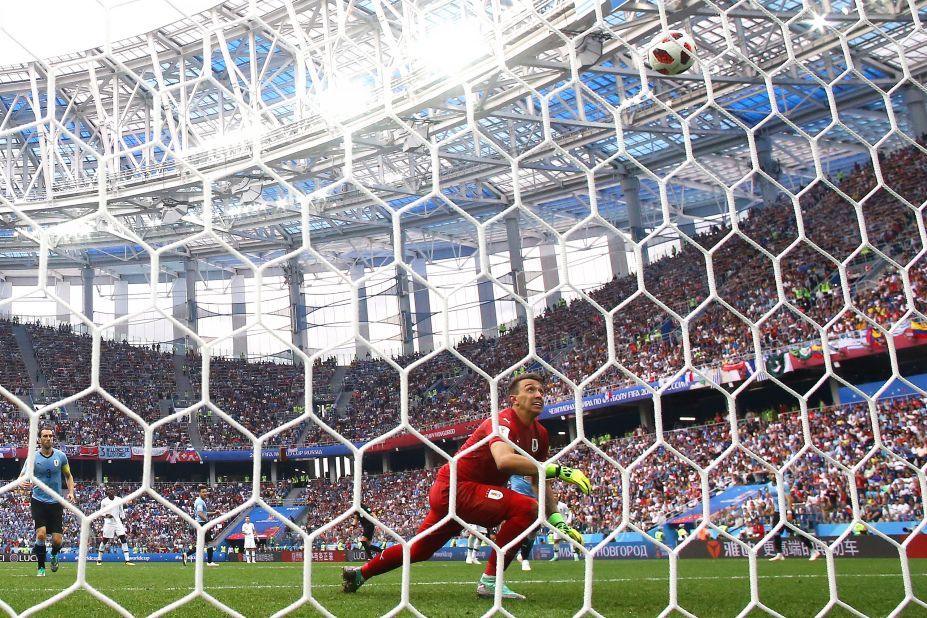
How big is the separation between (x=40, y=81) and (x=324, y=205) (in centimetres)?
1015

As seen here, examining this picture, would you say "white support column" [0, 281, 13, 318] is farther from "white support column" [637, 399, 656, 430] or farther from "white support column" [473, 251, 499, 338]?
"white support column" [637, 399, 656, 430]

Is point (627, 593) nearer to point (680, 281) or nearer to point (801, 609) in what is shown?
point (801, 609)

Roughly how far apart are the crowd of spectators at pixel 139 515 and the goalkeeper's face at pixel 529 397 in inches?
811

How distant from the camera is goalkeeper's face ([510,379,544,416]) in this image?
4.06m

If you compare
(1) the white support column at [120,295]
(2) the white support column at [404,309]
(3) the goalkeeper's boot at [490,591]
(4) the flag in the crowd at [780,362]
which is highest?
(1) the white support column at [120,295]

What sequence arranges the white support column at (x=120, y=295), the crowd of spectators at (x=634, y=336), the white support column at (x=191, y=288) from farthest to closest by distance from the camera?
1. the white support column at (x=120, y=295)
2. the white support column at (x=191, y=288)
3. the crowd of spectators at (x=634, y=336)

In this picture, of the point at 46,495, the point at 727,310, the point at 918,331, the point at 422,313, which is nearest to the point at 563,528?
the point at 46,495

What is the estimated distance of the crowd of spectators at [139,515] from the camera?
2453 centimetres

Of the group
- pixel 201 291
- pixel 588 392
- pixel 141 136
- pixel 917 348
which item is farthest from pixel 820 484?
pixel 201 291

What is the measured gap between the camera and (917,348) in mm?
17234

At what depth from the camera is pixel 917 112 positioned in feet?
72.1

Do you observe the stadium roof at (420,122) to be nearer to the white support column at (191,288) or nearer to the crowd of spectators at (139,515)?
the white support column at (191,288)

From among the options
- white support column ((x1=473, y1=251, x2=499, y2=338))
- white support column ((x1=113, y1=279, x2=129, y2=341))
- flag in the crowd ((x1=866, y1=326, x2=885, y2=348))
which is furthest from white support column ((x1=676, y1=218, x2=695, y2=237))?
white support column ((x1=113, y1=279, x2=129, y2=341))

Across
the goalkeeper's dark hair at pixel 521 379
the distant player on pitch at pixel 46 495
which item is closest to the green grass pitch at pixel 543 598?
the distant player on pitch at pixel 46 495
